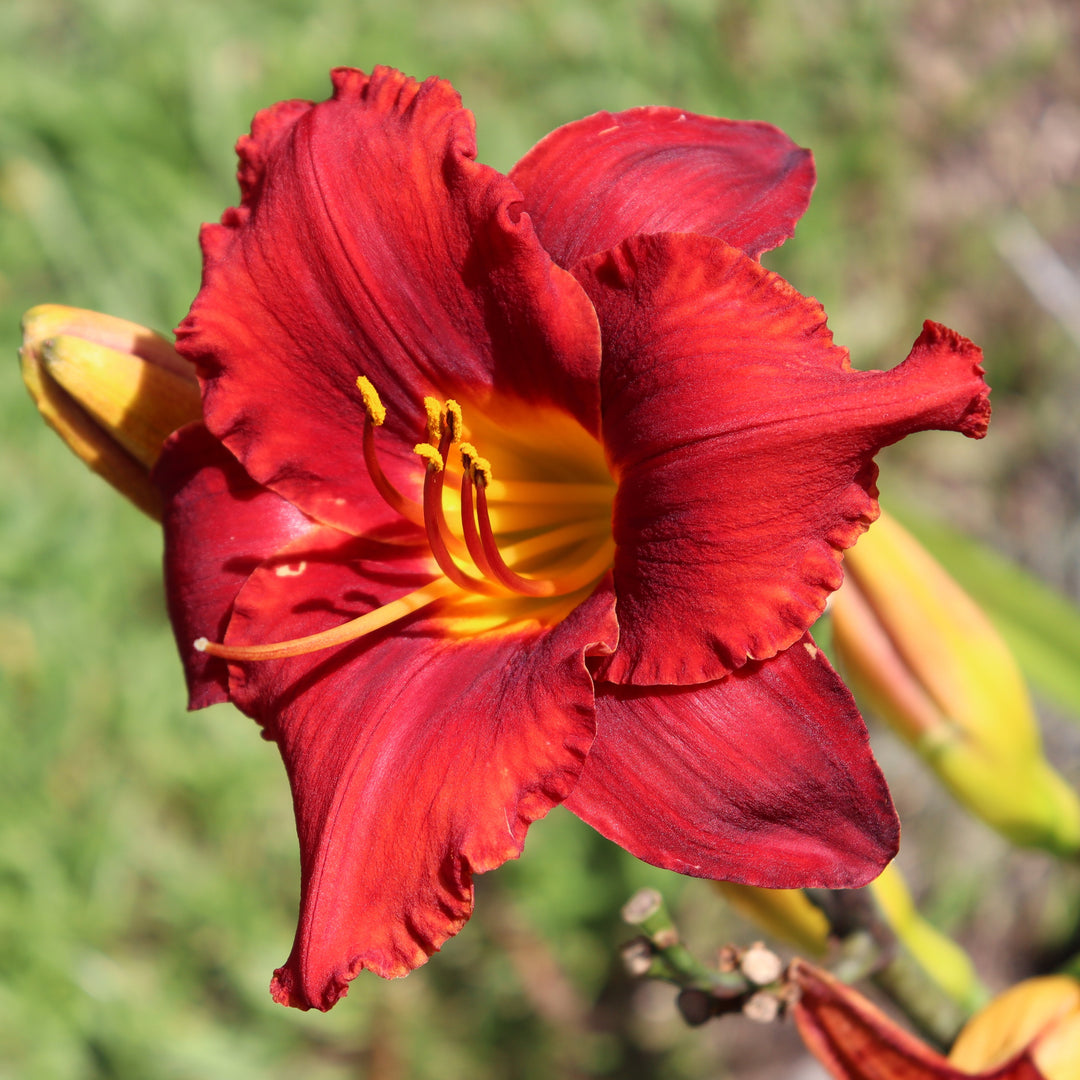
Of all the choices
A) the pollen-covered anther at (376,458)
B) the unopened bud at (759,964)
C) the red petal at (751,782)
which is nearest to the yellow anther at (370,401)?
the pollen-covered anther at (376,458)

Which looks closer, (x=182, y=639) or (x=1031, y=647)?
(x=182, y=639)

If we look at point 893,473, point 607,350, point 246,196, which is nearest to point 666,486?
point 607,350

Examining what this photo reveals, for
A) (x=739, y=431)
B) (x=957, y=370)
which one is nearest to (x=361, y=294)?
(x=739, y=431)

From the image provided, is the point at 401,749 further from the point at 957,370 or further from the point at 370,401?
the point at 957,370

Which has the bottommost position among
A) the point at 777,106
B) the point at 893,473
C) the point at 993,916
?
the point at 993,916

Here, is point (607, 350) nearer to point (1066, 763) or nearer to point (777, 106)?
point (1066, 763)

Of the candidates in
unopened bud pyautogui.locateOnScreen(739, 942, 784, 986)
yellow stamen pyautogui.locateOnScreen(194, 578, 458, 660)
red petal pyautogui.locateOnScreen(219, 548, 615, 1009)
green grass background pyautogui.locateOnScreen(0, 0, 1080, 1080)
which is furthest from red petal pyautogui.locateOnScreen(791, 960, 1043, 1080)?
green grass background pyautogui.locateOnScreen(0, 0, 1080, 1080)

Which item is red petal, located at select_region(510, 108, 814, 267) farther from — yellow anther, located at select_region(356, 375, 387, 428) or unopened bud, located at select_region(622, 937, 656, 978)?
unopened bud, located at select_region(622, 937, 656, 978)
